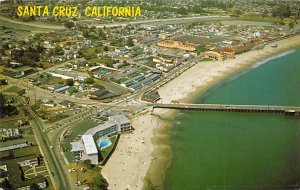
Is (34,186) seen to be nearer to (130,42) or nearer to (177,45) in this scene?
(130,42)

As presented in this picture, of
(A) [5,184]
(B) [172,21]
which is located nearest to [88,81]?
(A) [5,184]

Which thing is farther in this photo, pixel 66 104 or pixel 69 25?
pixel 69 25

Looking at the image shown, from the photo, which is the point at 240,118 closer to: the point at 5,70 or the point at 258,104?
the point at 258,104

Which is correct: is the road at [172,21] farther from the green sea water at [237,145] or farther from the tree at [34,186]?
the tree at [34,186]

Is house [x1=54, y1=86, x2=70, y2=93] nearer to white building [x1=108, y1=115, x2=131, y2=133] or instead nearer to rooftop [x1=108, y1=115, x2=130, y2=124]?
rooftop [x1=108, y1=115, x2=130, y2=124]

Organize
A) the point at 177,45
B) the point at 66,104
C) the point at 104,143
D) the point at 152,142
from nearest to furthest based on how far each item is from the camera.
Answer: the point at 104,143 → the point at 152,142 → the point at 66,104 → the point at 177,45

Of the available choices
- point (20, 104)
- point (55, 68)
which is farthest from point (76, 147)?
point (55, 68)

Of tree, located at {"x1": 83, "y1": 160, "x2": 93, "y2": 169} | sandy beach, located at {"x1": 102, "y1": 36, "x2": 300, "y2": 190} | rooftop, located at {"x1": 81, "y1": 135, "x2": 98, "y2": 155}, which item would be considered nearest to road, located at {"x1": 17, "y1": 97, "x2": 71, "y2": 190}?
tree, located at {"x1": 83, "y1": 160, "x2": 93, "y2": 169}
